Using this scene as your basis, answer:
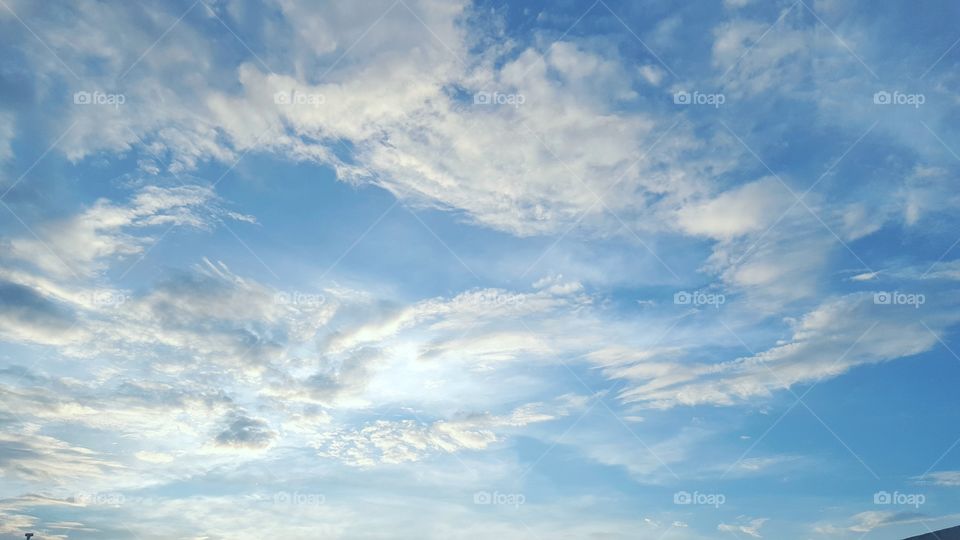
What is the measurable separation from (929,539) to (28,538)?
15096 cm

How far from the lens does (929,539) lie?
202 feet

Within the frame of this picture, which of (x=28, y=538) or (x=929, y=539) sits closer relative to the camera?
(x=929, y=539)

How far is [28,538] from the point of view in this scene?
4348 inches

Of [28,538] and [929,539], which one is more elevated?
[929,539]
